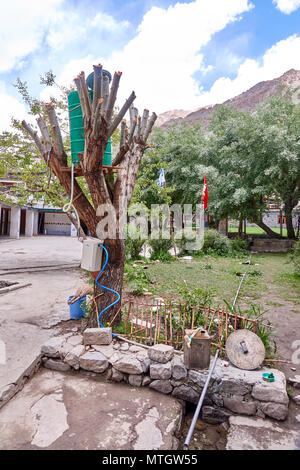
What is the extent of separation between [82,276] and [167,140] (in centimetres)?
1444

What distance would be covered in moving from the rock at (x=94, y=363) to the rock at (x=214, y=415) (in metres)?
1.14

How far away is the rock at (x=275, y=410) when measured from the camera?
2676mm

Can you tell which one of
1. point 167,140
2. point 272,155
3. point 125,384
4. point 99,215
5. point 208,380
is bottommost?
point 125,384

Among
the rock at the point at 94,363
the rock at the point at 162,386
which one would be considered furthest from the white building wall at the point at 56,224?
the rock at the point at 162,386

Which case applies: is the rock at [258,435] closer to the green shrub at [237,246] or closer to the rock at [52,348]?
the rock at [52,348]

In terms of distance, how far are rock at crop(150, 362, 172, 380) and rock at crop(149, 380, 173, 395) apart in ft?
0.15

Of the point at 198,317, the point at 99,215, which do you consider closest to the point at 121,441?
the point at 198,317

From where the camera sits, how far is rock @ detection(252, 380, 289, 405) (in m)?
2.70

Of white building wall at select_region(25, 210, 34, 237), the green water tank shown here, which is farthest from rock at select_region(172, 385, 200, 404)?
white building wall at select_region(25, 210, 34, 237)

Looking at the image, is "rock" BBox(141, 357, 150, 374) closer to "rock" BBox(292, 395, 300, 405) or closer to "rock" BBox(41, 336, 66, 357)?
"rock" BBox(41, 336, 66, 357)

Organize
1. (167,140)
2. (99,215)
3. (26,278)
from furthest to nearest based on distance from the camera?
(167,140) → (26,278) → (99,215)

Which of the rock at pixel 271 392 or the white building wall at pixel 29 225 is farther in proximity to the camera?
the white building wall at pixel 29 225

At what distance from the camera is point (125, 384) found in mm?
3137

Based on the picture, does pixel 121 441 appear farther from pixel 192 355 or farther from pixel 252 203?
pixel 252 203
